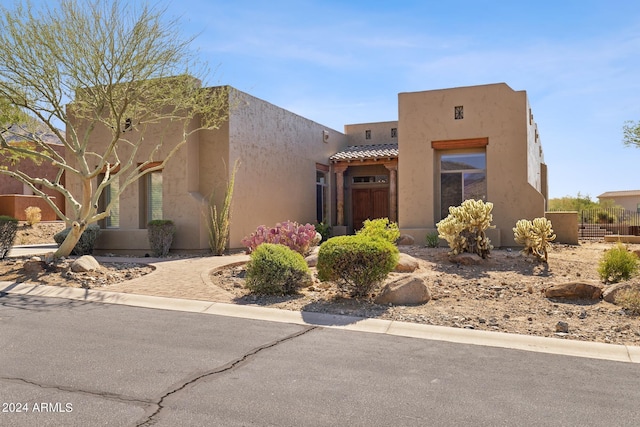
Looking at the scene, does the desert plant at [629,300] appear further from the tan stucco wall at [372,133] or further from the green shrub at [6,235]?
the tan stucco wall at [372,133]

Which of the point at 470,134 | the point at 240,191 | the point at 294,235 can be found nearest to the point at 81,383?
the point at 294,235

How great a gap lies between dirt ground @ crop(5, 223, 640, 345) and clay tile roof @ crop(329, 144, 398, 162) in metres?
8.18

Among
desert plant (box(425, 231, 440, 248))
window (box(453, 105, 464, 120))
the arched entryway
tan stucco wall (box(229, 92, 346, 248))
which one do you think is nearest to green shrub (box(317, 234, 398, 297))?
desert plant (box(425, 231, 440, 248))

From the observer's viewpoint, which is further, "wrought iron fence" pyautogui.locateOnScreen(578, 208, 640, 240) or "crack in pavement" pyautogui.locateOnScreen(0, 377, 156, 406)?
"wrought iron fence" pyautogui.locateOnScreen(578, 208, 640, 240)

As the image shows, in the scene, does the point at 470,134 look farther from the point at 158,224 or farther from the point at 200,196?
the point at 158,224

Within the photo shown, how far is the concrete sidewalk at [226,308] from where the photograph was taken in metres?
5.97

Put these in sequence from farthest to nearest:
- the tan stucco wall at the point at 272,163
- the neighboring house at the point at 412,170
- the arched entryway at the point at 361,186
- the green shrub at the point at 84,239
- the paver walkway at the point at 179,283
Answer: the arched entryway at the point at 361,186 < the tan stucco wall at the point at 272,163 < the neighboring house at the point at 412,170 < the green shrub at the point at 84,239 < the paver walkway at the point at 179,283

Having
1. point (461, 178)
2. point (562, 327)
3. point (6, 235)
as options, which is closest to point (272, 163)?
point (461, 178)

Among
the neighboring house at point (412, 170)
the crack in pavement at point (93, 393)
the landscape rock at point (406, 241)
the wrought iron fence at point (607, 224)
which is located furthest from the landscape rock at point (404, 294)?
the wrought iron fence at point (607, 224)

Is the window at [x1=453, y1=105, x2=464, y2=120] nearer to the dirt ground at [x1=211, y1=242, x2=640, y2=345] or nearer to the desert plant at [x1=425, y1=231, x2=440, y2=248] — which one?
the desert plant at [x1=425, y1=231, x2=440, y2=248]

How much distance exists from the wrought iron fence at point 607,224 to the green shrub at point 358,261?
15906 millimetres

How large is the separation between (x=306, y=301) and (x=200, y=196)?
8746mm

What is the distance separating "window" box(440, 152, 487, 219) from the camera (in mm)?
16312

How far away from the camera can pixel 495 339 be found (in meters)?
6.32
